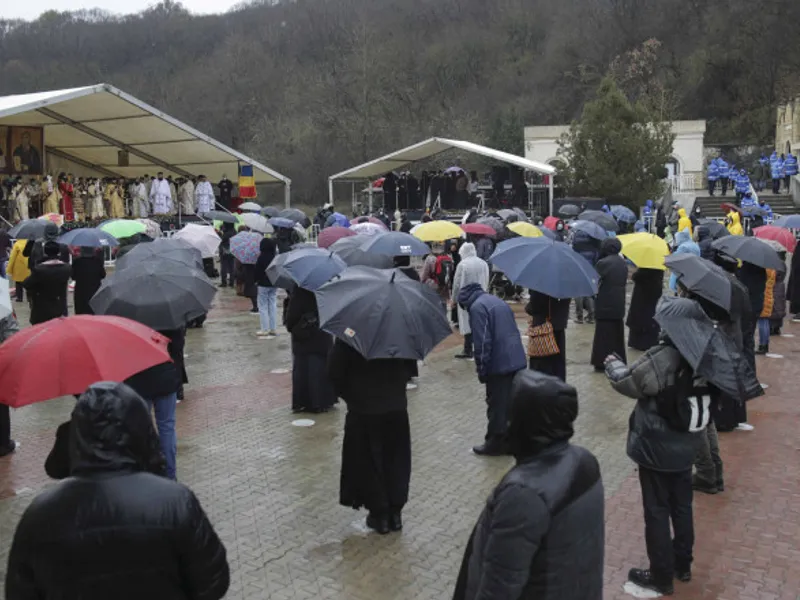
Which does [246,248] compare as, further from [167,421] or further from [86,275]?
[167,421]

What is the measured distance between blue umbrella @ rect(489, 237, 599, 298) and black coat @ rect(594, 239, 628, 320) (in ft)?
7.28

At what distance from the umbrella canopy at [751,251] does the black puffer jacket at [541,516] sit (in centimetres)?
654

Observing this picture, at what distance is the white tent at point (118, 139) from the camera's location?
940 inches

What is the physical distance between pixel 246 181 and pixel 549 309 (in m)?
22.1

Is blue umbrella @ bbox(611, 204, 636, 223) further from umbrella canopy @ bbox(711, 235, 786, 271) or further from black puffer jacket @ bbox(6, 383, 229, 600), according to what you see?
black puffer jacket @ bbox(6, 383, 229, 600)

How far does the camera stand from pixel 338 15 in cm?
8669

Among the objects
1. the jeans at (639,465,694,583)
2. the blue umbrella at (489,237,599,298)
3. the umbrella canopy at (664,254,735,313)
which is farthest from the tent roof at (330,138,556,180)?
the jeans at (639,465,694,583)

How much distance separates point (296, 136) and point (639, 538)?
53.5 metres

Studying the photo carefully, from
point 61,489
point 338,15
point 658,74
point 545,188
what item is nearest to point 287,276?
point 61,489

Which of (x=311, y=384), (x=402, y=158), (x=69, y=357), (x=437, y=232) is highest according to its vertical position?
(x=402, y=158)

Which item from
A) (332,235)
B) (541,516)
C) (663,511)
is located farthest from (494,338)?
(332,235)

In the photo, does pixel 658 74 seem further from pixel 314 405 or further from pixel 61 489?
pixel 61 489

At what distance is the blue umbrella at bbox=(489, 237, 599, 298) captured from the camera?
777 cm

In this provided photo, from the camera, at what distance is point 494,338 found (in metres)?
7.16
